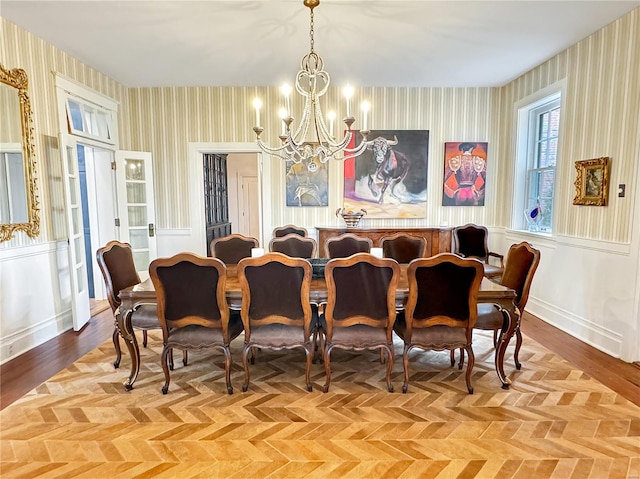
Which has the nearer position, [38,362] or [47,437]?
[47,437]

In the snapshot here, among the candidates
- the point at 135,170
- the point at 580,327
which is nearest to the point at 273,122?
the point at 135,170

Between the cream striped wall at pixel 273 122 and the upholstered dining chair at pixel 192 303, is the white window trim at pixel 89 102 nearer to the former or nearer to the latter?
the cream striped wall at pixel 273 122

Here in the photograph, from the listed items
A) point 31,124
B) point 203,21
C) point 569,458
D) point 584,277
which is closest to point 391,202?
point 584,277

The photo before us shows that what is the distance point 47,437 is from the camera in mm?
2029

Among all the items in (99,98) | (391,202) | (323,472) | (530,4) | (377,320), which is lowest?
(323,472)

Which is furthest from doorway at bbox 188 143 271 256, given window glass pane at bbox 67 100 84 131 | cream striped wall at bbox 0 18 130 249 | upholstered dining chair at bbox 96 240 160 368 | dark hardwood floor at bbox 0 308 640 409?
upholstered dining chair at bbox 96 240 160 368

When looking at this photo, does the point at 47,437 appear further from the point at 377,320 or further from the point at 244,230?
the point at 244,230

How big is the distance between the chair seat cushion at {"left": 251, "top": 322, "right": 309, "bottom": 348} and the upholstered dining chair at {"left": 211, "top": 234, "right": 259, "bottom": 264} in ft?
4.23

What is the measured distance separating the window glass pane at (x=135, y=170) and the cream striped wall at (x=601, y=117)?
498cm

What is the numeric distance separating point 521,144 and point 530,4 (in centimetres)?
213

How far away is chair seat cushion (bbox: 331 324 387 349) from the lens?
95.0 inches

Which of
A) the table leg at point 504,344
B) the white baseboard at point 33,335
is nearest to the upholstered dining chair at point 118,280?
the white baseboard at point 33,335

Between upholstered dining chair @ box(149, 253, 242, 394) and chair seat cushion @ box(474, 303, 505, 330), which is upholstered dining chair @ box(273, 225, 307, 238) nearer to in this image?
upholstered dining chair @ box(149, 253, 242, 394)

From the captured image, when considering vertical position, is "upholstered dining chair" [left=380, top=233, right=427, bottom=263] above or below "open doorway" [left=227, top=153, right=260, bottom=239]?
below
